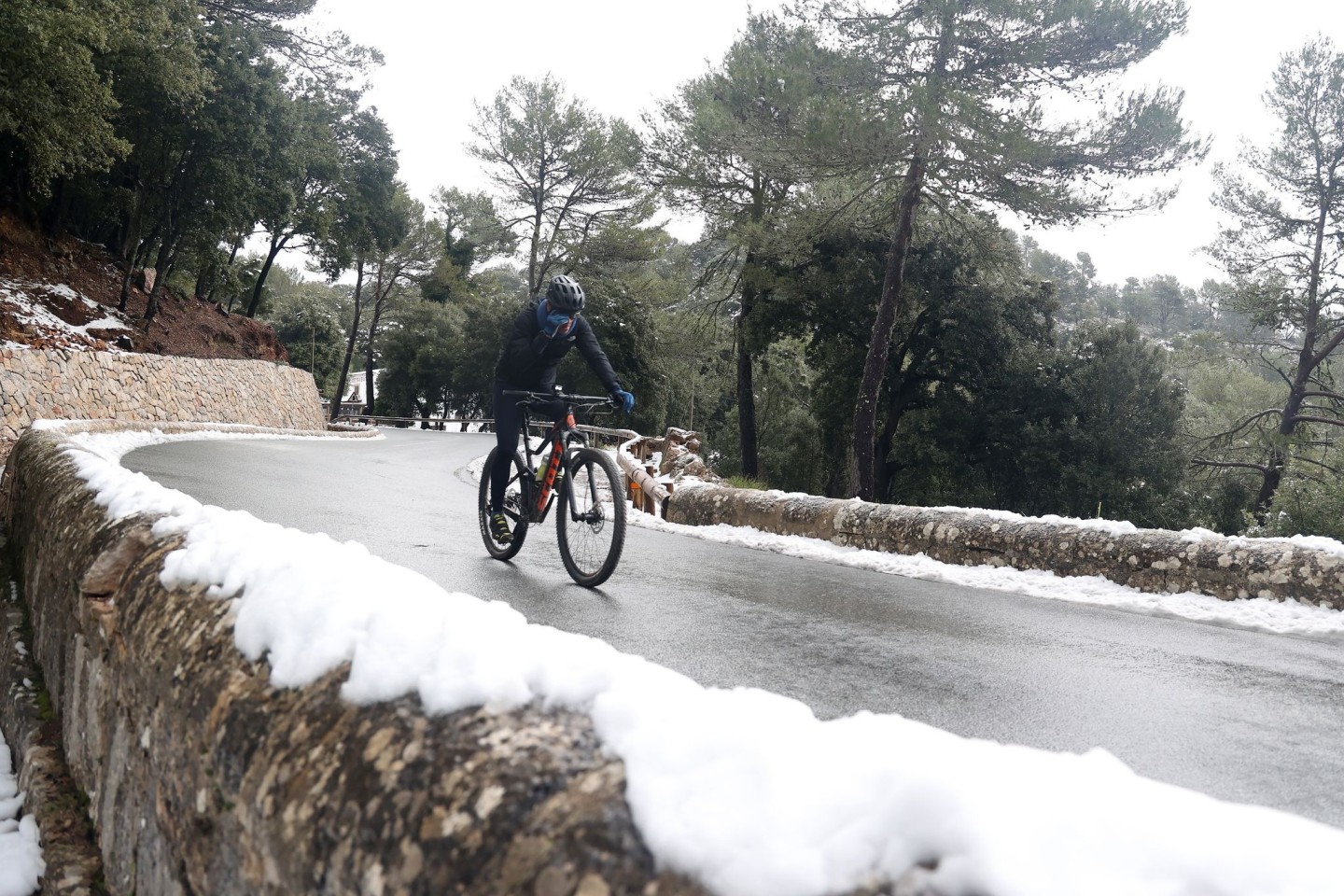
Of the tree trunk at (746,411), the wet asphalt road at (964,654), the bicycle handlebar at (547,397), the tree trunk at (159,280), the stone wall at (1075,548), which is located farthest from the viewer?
the tree trunk at (746,411)

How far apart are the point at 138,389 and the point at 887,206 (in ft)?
61.0

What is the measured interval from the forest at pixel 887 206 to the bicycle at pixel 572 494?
505 inches

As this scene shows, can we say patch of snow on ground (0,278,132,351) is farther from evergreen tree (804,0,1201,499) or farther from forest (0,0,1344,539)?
evergreen tree (804,0,1201,499)

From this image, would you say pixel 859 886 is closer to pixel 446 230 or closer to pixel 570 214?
pixel 570 214

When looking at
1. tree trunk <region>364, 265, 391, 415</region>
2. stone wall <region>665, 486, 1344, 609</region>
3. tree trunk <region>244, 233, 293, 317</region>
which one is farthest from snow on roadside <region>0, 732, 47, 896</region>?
tree trunk <region>364, 265, 391, 415</region>

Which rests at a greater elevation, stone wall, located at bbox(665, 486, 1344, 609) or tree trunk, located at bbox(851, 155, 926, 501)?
tree trunk, located at bbox(851, 155, 926, 501)

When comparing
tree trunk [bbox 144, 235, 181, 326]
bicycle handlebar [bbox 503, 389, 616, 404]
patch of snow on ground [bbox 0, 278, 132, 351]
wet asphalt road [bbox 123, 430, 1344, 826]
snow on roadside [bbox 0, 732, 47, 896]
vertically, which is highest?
tree trunk [bbox 144, 235, 181, 326]

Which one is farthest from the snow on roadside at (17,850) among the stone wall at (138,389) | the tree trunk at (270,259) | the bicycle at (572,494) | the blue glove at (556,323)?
the tree trunk at (270,259)

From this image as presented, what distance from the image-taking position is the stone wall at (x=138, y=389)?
57.5ft

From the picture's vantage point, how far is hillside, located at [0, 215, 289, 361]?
2270 centimetres

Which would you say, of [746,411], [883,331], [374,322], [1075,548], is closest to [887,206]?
[883,331]

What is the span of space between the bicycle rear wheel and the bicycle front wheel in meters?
0.43

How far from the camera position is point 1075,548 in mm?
6906

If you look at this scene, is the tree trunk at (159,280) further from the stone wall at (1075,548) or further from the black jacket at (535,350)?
the black jacket at (535,350)
